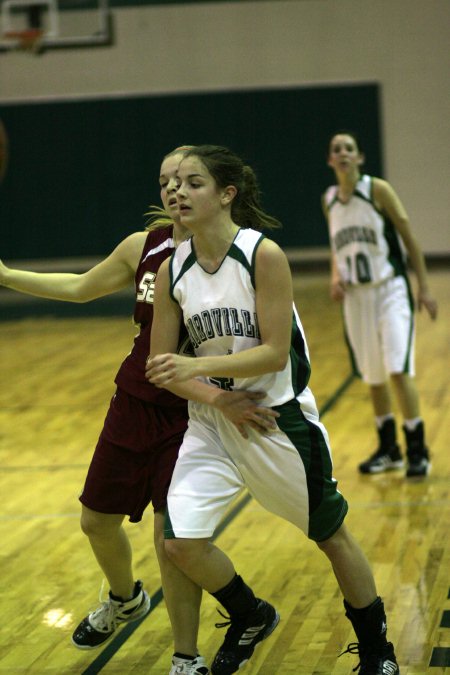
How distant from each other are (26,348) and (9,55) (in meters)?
7.84

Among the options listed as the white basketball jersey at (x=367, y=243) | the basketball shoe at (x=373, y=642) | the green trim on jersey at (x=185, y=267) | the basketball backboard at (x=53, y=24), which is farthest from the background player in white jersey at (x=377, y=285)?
the basketball backboard at (x=53, y=24)

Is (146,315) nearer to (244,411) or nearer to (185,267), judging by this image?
(185,267)

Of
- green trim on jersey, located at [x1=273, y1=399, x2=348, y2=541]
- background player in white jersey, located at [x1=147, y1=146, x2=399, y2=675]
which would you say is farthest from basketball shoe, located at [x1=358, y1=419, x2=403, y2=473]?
green trim on jersey, located at [x1=273, y1=399, x2=348, y2=541]

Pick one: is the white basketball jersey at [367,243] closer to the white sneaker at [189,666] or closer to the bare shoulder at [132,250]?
the bare shoulder at [132,250]

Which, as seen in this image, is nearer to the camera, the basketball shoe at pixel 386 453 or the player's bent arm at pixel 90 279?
the player's bent arm at pixel 90 279

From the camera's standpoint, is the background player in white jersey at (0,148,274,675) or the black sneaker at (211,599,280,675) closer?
the black sneaker at (211,599,280,675)

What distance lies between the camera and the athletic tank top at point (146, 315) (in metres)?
3.57

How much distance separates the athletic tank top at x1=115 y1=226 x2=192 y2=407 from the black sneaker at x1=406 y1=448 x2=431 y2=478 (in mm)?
2767

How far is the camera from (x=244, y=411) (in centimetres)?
313

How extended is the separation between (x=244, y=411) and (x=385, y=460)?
3.28 metres

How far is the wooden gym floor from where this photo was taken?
3758 mm

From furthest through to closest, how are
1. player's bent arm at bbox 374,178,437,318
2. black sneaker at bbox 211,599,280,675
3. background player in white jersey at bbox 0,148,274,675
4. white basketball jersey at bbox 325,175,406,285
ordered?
white basketball jersey at bbox 325,175,406,285
player's bent arm at bbox 374,178,437,318
background player in white jersey at bbox 0,148,274,675
black sneaker at bbox 211,599,280,675

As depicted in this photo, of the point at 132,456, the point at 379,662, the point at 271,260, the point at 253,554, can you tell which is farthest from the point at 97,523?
the point at 253,554

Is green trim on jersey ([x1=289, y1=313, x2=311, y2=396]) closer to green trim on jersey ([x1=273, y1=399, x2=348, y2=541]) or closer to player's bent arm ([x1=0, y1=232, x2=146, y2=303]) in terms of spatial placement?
green trim on jersey ([x1=273, y1=399, x2=348, y2=541])
